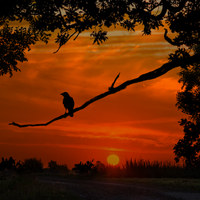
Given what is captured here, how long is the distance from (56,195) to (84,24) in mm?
6670

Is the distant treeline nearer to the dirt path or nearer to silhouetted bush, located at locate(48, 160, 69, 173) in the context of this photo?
silhouetted bush, located at locate(48, 160, 69, 173)

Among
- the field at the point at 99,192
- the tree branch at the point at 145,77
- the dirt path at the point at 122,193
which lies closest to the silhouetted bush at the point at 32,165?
the field at the point at 99,192

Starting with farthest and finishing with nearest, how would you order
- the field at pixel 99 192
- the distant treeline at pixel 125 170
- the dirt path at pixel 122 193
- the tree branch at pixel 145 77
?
the distant treeline at pixel 125 170, the dirt path at pixel 122 193, the field at pixel 99 192, the tree branch at pixel 145 77

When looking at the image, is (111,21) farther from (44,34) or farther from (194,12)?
(44,34)

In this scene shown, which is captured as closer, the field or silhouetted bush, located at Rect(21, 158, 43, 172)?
the field

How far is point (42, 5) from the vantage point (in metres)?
16.3

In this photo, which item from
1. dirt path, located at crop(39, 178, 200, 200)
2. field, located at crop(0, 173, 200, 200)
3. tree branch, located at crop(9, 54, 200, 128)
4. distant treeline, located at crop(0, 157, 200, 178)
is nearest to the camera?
tree branch, located at crop(9, 54, 200, 128)

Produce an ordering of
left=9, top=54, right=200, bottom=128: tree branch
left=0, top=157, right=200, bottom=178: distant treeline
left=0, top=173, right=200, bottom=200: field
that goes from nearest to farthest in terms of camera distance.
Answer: left=9, top=54, right=200, bottom=128: tree branch, left=0, top=173, right=200, bottom=200: field, left=0, top=157, right=200, bottom=178: distant treeline

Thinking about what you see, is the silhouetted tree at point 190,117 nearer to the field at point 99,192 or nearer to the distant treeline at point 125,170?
the distant treeline at point 125,170

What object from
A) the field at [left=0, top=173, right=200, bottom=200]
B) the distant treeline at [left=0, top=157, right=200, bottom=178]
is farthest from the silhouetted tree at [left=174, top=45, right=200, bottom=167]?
the field at [left=0, top=173, right=200, bottom=200]

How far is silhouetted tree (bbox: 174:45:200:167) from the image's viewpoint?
80.7ft

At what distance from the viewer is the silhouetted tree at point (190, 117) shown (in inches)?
969

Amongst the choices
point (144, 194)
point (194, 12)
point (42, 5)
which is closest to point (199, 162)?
point (144, 194)

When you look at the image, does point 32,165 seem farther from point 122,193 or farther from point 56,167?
point 122,193
